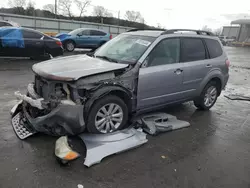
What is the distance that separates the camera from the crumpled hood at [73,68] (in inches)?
118

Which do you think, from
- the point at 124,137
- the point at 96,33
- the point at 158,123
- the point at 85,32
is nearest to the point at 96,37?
the point at 96,33

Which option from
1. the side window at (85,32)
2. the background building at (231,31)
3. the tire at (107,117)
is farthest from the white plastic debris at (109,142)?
the background building at (231,31)

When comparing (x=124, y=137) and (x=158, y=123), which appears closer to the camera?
(x=124, y=137)

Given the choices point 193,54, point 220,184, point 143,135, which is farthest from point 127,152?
point 193,54

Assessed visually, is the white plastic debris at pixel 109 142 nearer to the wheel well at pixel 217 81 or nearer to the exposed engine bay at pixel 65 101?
the exposed engine bay at pixel 65 101

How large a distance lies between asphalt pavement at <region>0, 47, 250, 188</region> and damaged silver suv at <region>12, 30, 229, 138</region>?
397 mm

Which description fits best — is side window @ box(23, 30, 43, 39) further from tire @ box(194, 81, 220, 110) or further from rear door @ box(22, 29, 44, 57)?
tire @ box(194, 81, 220, 110)

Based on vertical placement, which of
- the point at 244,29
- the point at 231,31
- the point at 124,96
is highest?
the point at 244,29

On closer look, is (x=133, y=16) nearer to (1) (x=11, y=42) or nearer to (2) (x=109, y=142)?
(1) (x=11, y=42)

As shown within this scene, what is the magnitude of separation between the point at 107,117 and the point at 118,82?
0.59 metres

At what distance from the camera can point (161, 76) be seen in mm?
3902

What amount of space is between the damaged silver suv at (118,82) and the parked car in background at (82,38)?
10655 millimetres

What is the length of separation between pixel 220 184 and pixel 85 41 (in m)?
13.7

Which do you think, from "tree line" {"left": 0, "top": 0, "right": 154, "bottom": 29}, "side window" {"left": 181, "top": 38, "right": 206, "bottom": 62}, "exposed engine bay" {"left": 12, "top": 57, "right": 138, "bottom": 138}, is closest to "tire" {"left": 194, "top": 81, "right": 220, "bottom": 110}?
"side window" {"left": 181, "top": 38, "right": 206, "bottom": 62}
